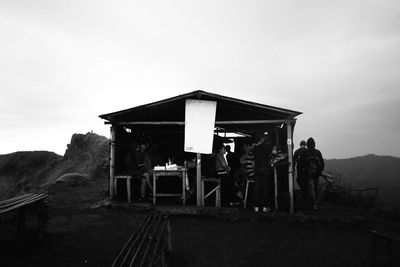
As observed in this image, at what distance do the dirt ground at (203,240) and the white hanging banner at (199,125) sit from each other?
87.1 inches

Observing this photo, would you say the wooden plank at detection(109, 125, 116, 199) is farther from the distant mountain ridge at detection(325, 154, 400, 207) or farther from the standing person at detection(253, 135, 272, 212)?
the distant mountain ridge at detection(325, 154, 400, 207)

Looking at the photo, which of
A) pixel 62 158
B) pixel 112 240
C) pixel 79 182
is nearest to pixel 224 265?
pixel 112 240

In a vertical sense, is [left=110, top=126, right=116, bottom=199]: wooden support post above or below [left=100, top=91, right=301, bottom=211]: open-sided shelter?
below

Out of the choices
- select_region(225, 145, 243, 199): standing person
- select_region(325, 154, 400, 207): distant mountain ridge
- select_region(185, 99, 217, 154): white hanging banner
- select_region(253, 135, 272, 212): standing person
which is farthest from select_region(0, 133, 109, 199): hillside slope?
select_region(325, 154, 400, 207): distant mountain ridge

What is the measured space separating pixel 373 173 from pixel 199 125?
29.6 metres

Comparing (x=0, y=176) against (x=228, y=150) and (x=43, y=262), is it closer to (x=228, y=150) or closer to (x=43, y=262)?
(x=228, y=150)

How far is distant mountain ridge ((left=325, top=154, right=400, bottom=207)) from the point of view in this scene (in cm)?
2310

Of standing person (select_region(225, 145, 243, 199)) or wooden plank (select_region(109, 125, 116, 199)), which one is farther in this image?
standing person (select_region(225, 145, 243, 199))

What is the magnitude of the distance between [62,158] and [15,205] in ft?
76.6

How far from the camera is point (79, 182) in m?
17.6

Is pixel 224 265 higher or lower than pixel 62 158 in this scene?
lower

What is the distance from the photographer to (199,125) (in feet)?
32.2

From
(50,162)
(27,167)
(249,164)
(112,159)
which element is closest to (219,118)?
(249,164)

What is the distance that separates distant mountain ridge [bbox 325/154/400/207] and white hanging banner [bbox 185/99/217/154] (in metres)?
14.5
